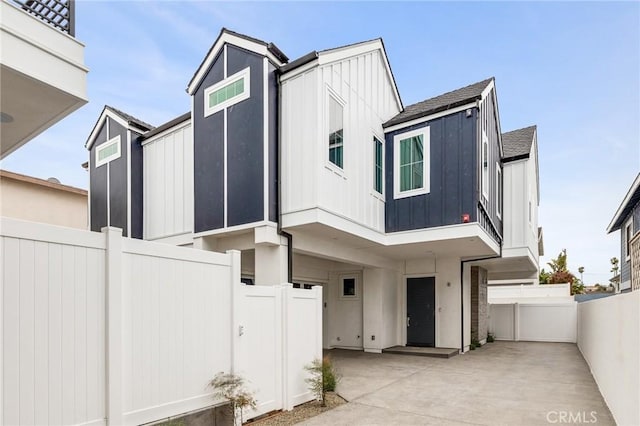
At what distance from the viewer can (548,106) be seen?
44.3 ft

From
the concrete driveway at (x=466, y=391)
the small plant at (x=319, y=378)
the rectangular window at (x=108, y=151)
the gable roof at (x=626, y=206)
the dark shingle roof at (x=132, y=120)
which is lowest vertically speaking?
the concrete driveway at (x=466, y=391)

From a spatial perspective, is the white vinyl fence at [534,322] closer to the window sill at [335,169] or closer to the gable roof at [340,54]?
the gable roof at [340,54]

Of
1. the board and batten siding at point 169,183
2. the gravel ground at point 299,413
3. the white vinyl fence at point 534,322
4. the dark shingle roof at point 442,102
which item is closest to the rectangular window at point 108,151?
the board and batten siding at point 169,183

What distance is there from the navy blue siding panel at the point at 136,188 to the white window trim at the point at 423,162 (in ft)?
20.6

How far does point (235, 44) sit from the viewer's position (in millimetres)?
7781

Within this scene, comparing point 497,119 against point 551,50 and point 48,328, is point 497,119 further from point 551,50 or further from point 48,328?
point 48,328

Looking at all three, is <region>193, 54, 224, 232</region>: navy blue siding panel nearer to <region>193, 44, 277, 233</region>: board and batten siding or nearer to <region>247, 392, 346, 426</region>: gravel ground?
<region>193, 44, 277, 233</region>: board and batten siding

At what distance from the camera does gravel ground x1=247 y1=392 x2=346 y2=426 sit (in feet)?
17.4

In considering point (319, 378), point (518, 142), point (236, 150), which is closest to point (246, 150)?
point (236, 150)

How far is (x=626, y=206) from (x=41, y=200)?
18428 mm

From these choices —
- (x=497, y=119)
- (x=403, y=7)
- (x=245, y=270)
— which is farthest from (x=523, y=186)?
(x=245, y=270)

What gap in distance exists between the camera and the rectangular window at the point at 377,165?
30.0 feet

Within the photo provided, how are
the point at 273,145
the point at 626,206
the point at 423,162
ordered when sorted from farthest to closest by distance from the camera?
the point at 626,206 → the point at 423,162 → the point at 273,145

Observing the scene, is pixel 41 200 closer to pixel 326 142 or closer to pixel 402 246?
pixel 326 142
